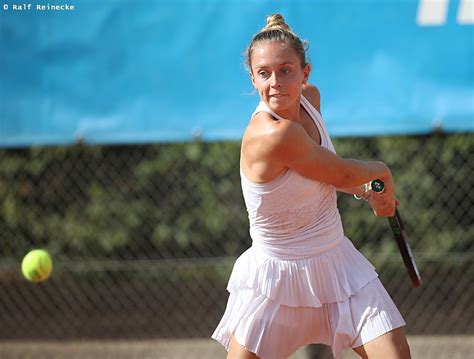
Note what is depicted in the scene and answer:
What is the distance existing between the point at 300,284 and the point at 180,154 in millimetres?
2653

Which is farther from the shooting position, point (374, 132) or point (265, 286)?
point (374, 132)

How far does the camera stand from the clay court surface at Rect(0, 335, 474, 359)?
531 cm

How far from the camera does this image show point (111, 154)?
5684 mm

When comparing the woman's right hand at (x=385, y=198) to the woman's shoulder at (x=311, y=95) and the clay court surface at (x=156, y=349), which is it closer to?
the woman's shoulder at (x=311, y=95)

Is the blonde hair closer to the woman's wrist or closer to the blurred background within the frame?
the woman's wrist

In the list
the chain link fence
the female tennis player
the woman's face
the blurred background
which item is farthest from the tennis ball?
the woman's face

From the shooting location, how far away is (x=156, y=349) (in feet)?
18.1

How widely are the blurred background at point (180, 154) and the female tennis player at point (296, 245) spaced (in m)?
1.47

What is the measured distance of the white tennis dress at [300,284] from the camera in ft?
10.5

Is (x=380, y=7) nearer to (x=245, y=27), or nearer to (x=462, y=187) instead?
(x=245, y=27)

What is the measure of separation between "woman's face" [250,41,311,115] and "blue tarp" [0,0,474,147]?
1.55 metres

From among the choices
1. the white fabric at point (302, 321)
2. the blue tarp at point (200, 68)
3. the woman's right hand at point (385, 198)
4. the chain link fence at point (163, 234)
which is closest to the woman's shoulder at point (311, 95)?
the woman's right hand at point (385, 198)

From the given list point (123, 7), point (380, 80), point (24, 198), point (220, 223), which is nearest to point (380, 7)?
point (380, 80)

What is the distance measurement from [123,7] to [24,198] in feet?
5.19
